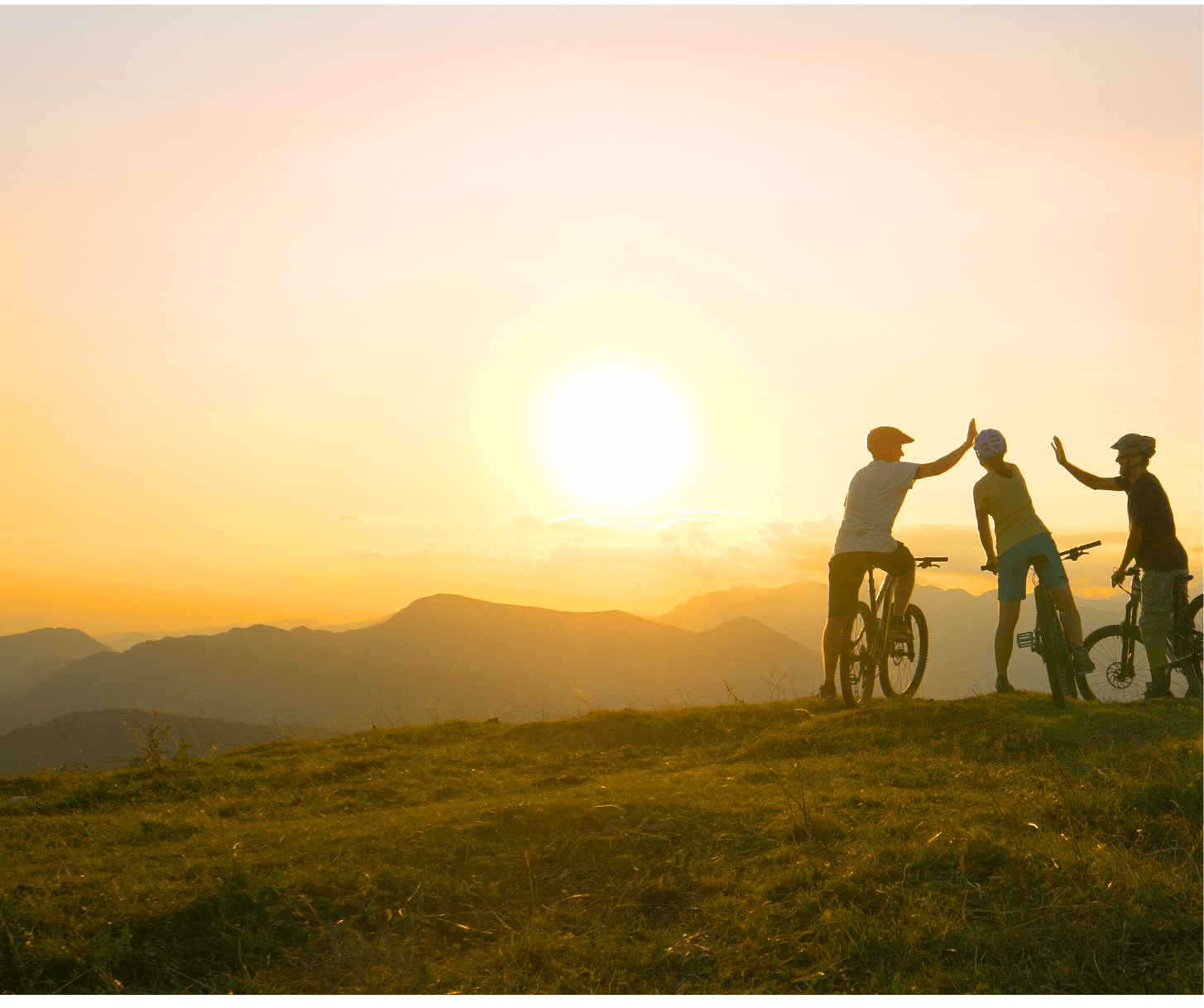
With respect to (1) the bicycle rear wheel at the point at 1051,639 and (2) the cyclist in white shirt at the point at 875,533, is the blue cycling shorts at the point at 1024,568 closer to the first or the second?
(1) the bicycle rear wheel at the point at 1051,639

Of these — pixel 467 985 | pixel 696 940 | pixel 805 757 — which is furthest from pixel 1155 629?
pixel 467 985

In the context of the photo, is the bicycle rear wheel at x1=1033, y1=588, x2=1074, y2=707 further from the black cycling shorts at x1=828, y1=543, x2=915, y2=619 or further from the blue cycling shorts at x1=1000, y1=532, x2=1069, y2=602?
the black cycling shorts at x1=828, y1=543, x2=915, y2=619

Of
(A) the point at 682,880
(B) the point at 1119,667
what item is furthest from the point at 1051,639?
(A) the point at 682,880

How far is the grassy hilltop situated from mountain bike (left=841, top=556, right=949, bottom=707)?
1.49 metres

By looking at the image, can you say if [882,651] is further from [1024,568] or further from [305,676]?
[305,676]

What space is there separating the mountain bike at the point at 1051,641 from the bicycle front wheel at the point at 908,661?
102cm

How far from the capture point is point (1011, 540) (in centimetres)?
846

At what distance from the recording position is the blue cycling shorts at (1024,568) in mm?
8219

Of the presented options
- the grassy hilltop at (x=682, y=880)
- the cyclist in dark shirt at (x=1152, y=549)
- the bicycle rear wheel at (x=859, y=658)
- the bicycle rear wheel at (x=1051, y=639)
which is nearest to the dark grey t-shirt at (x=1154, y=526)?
the cyclist in dark shirt at (x=1152, y=549)

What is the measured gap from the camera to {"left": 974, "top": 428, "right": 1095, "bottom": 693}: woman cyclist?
819cm

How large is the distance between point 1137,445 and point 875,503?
2.78 metres

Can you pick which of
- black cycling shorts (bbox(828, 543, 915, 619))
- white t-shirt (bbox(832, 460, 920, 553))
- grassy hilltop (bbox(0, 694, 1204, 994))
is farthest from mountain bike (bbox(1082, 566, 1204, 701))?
white t-shirt (bbox(832, 460, 920, 553))

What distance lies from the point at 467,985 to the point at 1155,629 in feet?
26.1

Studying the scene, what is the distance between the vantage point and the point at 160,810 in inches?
292
